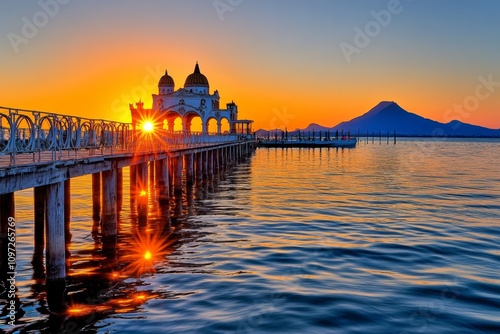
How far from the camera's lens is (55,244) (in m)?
12.1

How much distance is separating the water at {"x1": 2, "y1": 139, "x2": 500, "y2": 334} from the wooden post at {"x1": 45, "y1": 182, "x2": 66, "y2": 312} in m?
0.36

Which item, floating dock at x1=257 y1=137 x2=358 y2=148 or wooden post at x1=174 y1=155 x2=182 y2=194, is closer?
wooden post at x1=174 y1=155 x2=182 y2=194

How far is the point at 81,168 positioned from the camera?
48.0 ft

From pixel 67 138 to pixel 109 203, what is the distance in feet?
10.7

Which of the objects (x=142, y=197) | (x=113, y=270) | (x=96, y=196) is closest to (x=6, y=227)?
(x=113, y=270)

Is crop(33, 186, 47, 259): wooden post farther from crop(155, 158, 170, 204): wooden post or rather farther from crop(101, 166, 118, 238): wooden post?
crop(155, 158, 170, 204): wooden post

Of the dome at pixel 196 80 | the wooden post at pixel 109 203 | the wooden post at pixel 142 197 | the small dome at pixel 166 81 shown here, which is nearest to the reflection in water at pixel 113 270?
the wooden post at pixel 142 197

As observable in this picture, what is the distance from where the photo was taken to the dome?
91188 mm

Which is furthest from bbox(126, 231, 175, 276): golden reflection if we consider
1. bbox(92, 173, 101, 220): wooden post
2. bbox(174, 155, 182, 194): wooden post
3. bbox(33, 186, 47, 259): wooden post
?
bbox(174, 155, 182, 194): wooden post

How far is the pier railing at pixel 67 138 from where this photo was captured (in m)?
11.7

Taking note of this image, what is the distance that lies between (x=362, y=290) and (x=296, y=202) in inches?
656

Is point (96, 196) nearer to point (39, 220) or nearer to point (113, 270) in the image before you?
point (39, 220)

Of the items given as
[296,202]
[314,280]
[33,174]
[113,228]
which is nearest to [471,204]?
[296,202]

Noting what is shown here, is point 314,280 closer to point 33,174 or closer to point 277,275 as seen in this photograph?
point 277,275
